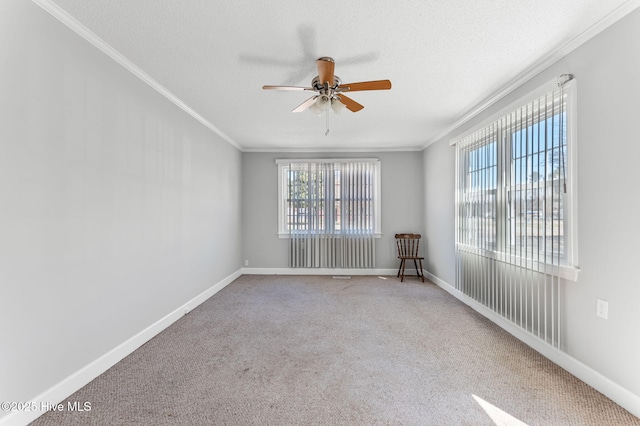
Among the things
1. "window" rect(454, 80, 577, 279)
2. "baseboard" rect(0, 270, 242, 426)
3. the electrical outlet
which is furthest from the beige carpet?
"window" rect(454, 80, 577, 279)

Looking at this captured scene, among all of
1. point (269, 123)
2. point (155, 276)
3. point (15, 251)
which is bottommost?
point (155, 276)

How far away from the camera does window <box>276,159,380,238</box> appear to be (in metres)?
5.64

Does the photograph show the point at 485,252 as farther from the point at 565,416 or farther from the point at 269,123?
the point at 269,123

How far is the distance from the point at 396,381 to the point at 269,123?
3.44 m

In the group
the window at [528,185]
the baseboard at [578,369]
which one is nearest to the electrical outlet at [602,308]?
the window at [528,185]

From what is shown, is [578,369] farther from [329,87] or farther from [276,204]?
[276,204]

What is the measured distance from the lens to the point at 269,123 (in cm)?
407

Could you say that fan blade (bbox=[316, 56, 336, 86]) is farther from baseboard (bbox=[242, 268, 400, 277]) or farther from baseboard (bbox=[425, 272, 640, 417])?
baseboard (bbox=[242, 268, 400, 277])

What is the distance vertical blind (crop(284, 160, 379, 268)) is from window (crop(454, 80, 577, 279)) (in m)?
2.21

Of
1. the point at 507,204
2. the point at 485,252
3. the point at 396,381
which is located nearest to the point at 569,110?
the point at 507,204

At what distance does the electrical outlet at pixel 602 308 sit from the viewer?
1.92 meters

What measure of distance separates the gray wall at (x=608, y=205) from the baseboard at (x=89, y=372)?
3.57m

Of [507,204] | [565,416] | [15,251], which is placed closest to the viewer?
[15,251]

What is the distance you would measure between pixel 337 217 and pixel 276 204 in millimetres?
1246
